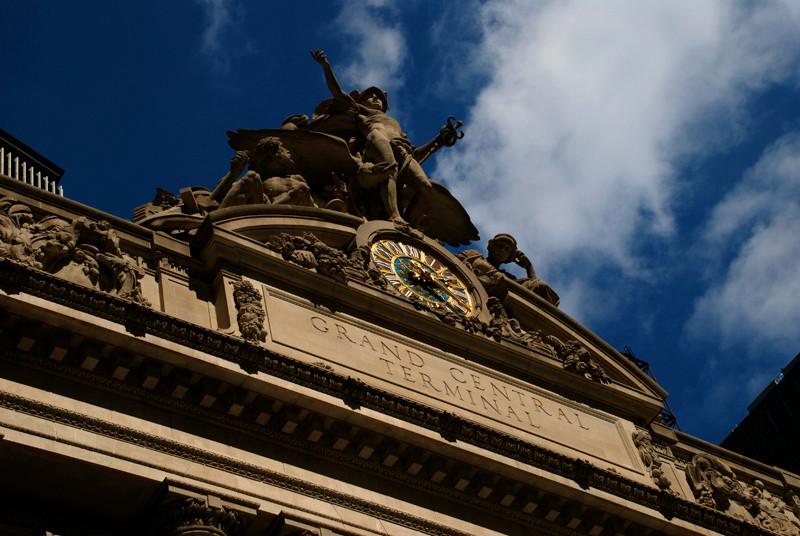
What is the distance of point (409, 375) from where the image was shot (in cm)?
2359

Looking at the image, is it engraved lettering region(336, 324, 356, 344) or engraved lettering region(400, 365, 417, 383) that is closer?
engraved lettering region(336, 324, 356, 344)

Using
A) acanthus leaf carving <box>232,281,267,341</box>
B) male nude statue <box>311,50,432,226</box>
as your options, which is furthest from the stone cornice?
male nude statue <box>311,50,432,226</box>

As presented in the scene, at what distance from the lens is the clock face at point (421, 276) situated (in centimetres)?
2686

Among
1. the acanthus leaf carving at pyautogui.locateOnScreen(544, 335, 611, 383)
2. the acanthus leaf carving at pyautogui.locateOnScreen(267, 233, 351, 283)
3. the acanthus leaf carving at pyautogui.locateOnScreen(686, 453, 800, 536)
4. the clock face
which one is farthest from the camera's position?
the clock face

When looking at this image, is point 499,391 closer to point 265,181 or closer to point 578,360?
point 578,360

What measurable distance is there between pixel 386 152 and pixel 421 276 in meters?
4.23

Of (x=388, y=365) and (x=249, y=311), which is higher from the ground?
(x=249, y=311)

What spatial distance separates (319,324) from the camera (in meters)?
23.2

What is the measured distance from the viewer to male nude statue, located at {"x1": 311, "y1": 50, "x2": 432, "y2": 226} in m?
29.7

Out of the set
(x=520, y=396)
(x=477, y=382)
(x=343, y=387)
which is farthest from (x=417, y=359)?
(x=343, y=387)

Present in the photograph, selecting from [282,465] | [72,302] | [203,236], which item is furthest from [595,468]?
[72,302]

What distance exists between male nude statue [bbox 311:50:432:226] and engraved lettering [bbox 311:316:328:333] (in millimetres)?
5776

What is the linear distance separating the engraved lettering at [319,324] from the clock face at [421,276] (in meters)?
3.08

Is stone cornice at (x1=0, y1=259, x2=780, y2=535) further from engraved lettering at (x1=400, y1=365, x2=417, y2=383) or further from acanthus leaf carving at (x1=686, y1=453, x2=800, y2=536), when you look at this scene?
engraved lettering at (x1=400, y1=365, x2=417, y2=383)
